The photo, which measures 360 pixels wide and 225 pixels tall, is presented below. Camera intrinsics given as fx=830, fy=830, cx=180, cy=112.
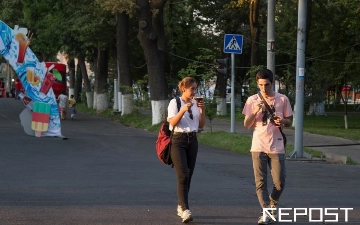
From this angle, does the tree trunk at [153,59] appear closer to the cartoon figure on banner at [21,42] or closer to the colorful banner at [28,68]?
the colorful banner at [28,68]

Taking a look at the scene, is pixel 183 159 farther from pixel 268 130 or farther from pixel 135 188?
pixel 135 188

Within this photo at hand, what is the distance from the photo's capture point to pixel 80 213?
1040 cm

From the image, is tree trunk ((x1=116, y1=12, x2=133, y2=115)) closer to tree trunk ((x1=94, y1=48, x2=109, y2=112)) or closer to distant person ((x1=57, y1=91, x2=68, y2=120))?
distant person ((x1=57, y1=91, x2=68, y2=120))

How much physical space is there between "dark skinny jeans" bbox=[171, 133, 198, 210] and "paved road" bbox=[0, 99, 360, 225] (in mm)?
331

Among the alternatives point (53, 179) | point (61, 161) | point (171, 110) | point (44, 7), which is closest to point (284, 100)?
point (171, 110)

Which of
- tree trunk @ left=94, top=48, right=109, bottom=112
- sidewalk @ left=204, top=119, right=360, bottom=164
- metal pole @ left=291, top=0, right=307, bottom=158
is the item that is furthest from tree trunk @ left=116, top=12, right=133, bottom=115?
metal pole @ left=291, top=0, right=307, bottom=158

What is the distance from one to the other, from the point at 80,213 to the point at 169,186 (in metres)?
3.32

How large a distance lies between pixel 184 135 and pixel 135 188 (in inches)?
133

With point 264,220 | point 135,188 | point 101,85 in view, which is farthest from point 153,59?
point 264,220

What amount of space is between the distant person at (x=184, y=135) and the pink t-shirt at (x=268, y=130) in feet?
2.20

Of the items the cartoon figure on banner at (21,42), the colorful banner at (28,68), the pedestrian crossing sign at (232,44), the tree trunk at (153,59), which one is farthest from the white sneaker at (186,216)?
the tree trunk at (153,59)

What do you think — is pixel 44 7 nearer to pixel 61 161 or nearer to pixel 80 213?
pixel 61 161

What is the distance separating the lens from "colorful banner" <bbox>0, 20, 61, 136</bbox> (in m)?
26.3

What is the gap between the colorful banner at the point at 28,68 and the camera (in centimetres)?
2628
